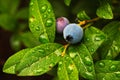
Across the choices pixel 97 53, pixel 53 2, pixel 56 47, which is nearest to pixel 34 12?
pixel 56 47

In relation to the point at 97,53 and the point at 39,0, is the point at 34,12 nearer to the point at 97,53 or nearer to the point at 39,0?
the point at 39,0

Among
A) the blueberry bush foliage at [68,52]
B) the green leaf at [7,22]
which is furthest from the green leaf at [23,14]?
the blueberry bush foliage at [68,52]

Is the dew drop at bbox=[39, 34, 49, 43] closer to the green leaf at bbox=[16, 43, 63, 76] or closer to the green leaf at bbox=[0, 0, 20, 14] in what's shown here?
the green leaf at bbox=[16, 43, 63, 76]

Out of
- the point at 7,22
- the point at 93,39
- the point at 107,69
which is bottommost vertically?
the point at 7,22

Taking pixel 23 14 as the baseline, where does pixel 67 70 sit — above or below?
above

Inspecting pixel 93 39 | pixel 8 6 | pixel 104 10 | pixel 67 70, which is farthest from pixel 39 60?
pixel 8 6

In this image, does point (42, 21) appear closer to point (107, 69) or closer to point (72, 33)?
point (72, 33)

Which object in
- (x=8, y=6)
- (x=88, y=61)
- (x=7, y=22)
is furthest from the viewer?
(x=8, y=6)

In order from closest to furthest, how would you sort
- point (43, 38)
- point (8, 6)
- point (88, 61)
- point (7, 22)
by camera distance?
point (88, 61), point (43, 38), point (7, 22), point (8, 6)
